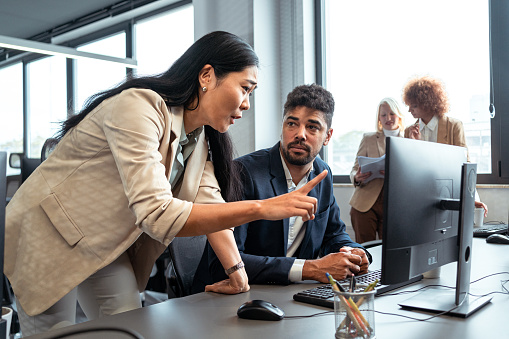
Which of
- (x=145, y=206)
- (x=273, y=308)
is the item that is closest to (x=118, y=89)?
(x=145, y=206)

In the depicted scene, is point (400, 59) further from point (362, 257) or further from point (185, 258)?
point (185, 258)

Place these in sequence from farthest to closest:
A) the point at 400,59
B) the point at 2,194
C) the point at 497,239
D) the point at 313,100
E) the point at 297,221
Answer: the point at 400,59
the point at 497,239
the point at 313,100
the point at 297,221
the point at 2,194

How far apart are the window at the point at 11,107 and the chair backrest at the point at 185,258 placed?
2.80 m

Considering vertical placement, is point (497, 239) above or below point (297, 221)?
below

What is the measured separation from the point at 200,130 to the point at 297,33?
2969 millimetres

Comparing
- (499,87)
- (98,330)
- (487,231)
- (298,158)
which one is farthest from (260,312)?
(499,87)

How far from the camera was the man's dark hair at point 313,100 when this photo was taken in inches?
72.2

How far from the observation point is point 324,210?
5.85 feet

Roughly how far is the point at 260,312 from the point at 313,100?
102 centimetres

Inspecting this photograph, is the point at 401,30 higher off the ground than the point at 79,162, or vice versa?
the point at 401,30

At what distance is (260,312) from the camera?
0.99 metres

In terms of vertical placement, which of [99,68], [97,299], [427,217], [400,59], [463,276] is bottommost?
[97,299]

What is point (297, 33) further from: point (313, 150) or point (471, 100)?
point (313, 150)

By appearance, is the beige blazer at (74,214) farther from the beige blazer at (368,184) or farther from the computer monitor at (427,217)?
the beige blazer at (368,184)
